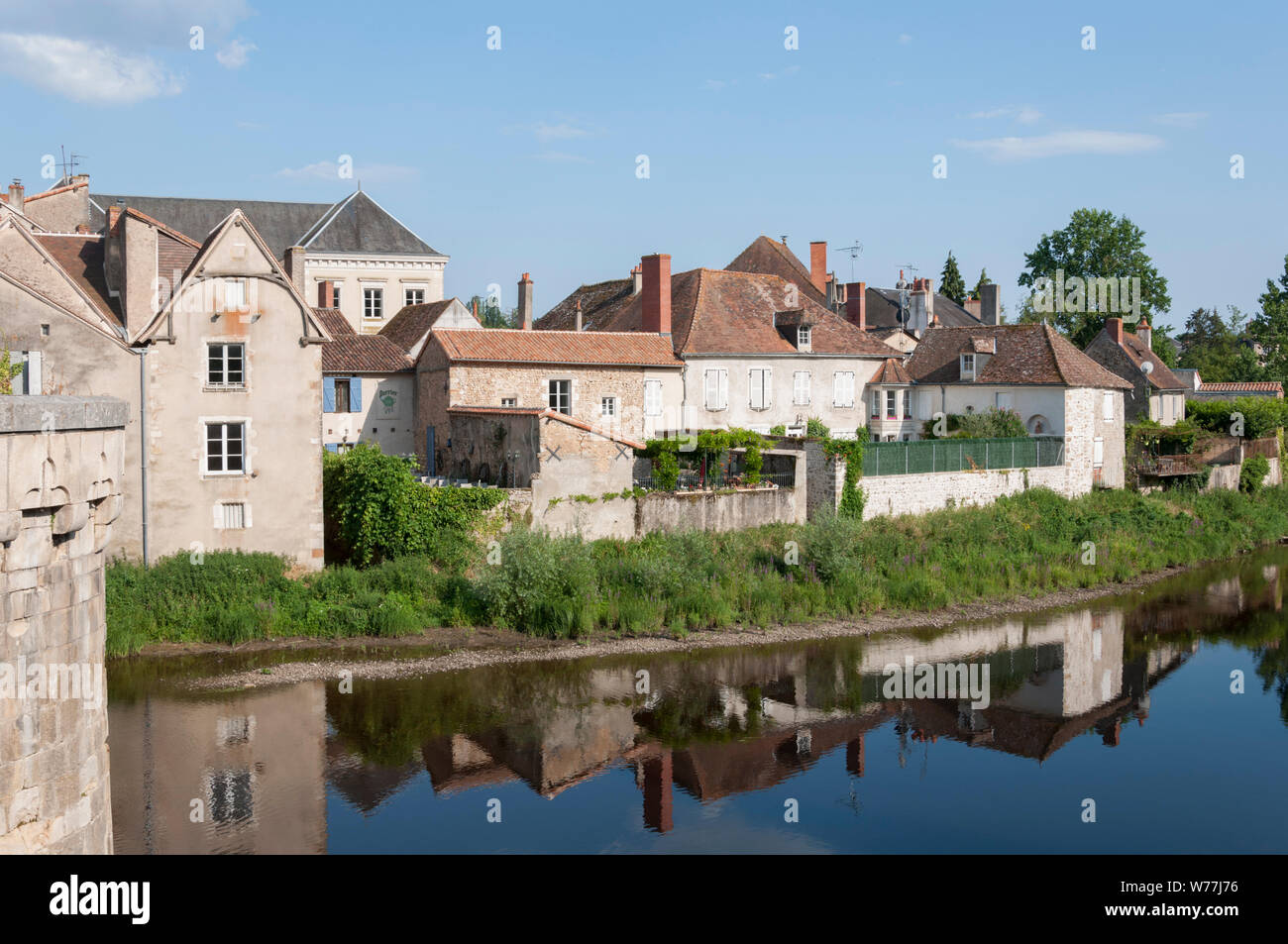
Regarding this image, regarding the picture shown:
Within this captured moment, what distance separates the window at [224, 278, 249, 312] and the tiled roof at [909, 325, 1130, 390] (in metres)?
25.3

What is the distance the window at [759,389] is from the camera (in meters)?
36.8

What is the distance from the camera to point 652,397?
3422 cm

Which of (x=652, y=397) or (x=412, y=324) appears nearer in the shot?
(x=652, y=397)

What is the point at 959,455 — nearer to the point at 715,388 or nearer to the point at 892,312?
the point at 715,388

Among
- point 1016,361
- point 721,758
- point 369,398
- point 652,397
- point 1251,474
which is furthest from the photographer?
point 1251,474

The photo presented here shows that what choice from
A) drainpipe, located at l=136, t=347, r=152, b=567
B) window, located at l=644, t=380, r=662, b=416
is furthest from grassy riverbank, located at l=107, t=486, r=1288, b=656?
window, located at l=644, t=380, r=662, b=416

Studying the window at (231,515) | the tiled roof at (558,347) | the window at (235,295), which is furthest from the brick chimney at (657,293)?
the window at (231,515)

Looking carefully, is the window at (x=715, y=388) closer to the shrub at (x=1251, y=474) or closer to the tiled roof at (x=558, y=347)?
the tiled roof at (x=558, y=347)

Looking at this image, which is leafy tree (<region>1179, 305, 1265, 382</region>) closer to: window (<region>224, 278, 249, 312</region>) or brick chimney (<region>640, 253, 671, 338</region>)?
brick chimney (<region>640, 253, 671, 338</region>)

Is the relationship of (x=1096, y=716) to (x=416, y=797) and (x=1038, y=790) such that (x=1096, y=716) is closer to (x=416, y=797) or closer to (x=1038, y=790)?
(x=1038, y=790)

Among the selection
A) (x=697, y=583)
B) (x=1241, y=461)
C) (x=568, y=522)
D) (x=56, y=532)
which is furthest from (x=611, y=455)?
(x=1241, y=461)

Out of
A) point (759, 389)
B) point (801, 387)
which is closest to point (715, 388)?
point (759, 389)

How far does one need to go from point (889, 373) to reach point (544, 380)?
1380cm

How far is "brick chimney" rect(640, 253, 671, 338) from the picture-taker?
3597 centimetres
